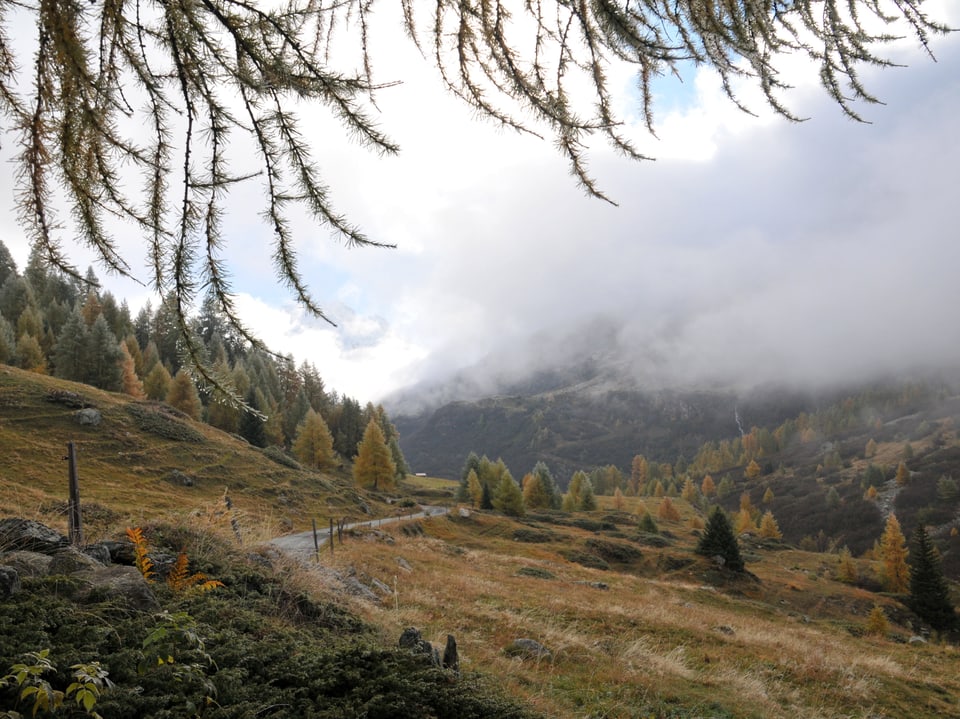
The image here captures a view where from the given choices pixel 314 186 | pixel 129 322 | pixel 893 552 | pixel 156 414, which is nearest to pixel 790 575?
pixel 893 552

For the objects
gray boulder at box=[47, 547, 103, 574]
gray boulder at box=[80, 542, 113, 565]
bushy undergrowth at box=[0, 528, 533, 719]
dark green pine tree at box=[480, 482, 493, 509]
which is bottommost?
dark green pine tree at box=[480, 482, 493, 509]

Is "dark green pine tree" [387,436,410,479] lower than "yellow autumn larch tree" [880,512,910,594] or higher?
higher

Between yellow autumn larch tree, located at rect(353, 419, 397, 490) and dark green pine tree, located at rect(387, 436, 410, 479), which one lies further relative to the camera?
dark green pine tree, located at rect(387, 436, 410, 479)

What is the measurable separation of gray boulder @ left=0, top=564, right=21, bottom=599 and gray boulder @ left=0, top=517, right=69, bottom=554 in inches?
64.8

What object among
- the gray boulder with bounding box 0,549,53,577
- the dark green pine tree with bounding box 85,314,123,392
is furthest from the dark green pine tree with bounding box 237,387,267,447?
the gray boulder with bounding box 0,549,53,577

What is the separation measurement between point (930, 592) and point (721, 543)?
1500 centimetres

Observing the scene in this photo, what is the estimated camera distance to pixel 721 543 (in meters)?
46.1

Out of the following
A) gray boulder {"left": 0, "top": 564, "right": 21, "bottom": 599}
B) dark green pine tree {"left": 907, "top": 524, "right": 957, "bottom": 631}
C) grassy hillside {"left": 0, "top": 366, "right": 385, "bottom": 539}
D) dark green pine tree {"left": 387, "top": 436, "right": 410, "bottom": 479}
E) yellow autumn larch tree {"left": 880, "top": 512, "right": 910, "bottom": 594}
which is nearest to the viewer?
gray boulder {"left": 0, "top": 564, "right": 21, "bottom": 599}

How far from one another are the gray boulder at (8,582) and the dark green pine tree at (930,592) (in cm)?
5295

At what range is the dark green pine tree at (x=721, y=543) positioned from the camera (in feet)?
148

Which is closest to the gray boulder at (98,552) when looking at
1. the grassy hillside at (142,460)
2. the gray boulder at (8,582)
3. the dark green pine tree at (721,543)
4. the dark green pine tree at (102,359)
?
the gray boulder at (8,582)

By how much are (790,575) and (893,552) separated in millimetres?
15230

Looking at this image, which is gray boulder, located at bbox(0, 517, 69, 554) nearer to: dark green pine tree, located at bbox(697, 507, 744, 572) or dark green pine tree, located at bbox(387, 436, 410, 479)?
dark green pine tree, located at bbox(697, 507, 744, 572)

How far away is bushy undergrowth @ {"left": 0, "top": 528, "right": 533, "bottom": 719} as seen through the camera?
3570 millimetres
